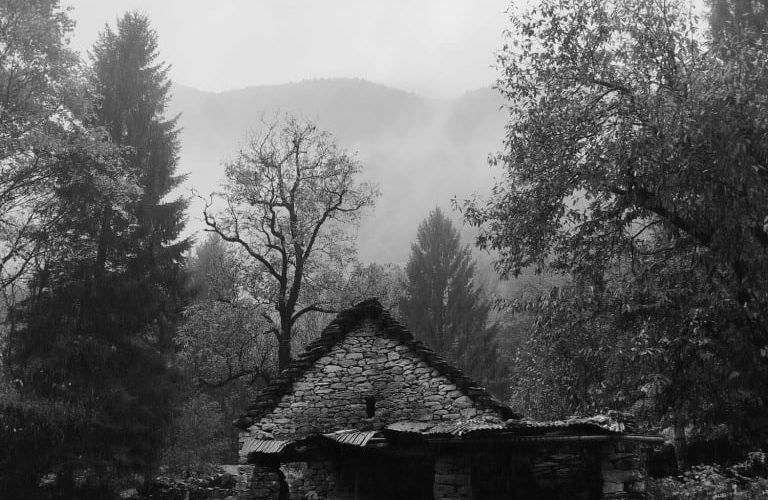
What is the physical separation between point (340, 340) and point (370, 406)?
165 centimetres

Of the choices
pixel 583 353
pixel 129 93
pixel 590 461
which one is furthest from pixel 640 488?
pixel 129 93

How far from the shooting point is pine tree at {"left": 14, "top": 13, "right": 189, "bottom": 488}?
17703 mm

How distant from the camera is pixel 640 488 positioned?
7.86m

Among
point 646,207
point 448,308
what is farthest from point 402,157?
point 646,207

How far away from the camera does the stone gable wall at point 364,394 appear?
12.3m

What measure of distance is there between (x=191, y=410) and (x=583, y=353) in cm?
1555

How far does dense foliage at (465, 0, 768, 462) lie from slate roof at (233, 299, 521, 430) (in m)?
2.15

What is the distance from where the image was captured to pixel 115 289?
2038cm

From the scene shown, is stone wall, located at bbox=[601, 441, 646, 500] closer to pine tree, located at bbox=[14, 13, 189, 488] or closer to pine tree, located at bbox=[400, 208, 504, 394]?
pine tree, located at bbox=[14, 13, 189, 488]

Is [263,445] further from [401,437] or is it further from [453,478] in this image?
[453,478]

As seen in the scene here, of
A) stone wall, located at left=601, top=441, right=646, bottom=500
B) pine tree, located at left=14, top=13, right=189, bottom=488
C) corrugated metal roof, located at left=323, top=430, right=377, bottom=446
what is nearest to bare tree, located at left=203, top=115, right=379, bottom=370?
pine tree, located at left=14, top=13, right=189, bottom=488

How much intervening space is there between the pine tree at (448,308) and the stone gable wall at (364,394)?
64.0ft

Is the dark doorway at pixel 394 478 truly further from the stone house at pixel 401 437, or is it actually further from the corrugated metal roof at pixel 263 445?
the corrugated metal roof at pixel 263 445

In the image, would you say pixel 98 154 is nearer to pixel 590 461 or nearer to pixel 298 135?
pixel 298 135
